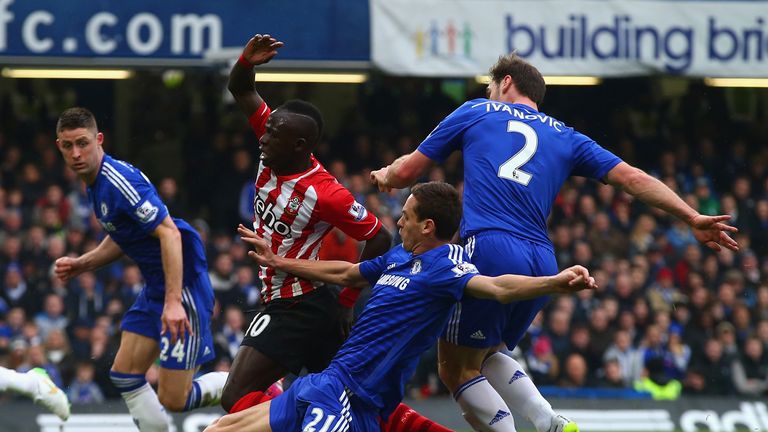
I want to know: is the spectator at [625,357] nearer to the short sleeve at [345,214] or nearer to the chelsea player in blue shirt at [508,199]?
the chelsea player in blue shirt at [508,199]

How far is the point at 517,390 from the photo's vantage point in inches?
303

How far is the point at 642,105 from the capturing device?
63.1ft

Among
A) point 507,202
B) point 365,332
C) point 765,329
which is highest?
point 507,202

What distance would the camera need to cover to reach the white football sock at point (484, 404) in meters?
7.49

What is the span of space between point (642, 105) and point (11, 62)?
887 centimetres

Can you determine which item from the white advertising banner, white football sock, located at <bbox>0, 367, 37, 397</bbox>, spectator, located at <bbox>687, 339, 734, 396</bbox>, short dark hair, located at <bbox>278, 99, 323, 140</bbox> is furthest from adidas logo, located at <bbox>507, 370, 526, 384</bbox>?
the white advertising banner

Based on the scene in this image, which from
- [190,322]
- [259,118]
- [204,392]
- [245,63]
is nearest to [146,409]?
[204,392]

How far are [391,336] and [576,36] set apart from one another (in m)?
10.6

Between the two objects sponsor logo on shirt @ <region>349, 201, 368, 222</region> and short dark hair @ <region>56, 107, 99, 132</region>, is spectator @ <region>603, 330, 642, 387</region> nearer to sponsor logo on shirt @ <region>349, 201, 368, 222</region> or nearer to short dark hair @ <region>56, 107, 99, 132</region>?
sponsor logo on shirt @ <region>349, 201, 368, 222</region>

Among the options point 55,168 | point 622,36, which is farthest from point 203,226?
point 622,36

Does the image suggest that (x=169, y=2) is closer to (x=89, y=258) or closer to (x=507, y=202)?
(x=89, y=258)

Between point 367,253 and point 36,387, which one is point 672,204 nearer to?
point 367,253

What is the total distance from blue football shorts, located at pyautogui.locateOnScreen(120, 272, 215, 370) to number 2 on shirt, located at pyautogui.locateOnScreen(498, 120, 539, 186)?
9.02 feet

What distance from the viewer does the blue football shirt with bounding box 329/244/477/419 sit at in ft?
22.7
